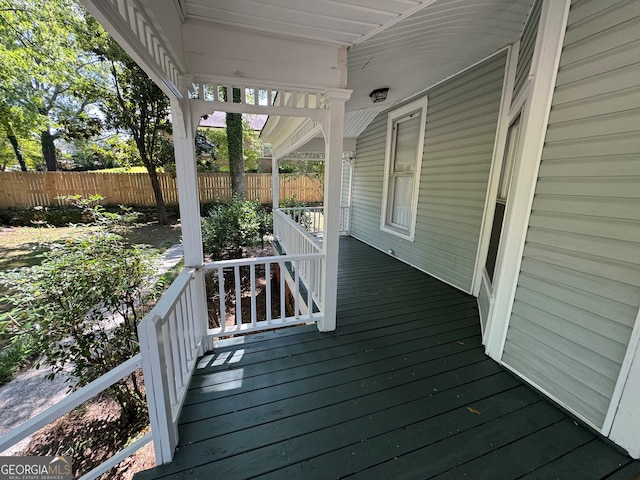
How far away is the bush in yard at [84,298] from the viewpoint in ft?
6.07

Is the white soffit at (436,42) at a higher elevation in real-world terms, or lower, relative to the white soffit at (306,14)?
higher

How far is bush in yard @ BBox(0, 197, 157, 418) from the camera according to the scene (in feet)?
6.07

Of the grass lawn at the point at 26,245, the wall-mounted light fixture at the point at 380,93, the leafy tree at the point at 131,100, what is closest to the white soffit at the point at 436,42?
the wall-mounted light fixture at the point at 380,93

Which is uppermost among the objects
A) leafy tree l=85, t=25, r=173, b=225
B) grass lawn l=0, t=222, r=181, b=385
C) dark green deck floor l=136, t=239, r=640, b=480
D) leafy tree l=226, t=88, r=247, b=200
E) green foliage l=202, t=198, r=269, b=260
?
leafy tree l=85, t=25, r=173, b=225

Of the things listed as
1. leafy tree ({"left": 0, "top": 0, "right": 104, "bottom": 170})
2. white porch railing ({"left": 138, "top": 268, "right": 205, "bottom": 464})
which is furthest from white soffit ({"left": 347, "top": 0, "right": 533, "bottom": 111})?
leafy tree ({"left": 0, "top": 0, "right": 104, "bottom": 170})

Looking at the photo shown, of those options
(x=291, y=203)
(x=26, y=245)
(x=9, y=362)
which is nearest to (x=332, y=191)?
(x=9, y=362)

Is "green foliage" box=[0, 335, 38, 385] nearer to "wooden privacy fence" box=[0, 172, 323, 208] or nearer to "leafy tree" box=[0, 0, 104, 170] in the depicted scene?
"wooden privacy fence" box=[0, 172, 323, 208]

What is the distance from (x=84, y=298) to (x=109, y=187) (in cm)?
1157

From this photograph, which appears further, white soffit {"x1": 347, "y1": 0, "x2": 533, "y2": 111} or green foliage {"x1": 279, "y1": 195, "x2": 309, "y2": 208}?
green foliage {"x1": 279, "y1": 195, "x2": 309, "y2": 208}

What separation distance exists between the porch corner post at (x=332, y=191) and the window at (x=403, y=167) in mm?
2376

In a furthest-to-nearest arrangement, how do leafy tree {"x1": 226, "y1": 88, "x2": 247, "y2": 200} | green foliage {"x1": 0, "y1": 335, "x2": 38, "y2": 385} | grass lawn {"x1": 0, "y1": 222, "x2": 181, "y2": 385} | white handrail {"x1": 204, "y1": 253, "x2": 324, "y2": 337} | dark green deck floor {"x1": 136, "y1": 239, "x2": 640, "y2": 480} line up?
leafy tree {"x1": 226, "y1": 88, "x2": 247, "y2": 200} → green foliage {"x1": 0, "y1": 335, "x2": 38, "y2": 385} → white handrail {"x1": 204, "y1": 253, "x2": 324, "y2": 337} → grass lawn {"x1": 0, "y1": 222, "x2": 181, "y2": 385} → dark green deck floor {"x1": 136, "y1": 239, "x2": 640, "y2": 480}

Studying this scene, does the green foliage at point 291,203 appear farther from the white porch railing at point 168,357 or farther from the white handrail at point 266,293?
the white porch railing at point 168,357

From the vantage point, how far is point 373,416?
1.73m

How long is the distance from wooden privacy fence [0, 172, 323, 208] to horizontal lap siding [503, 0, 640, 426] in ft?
37.9
